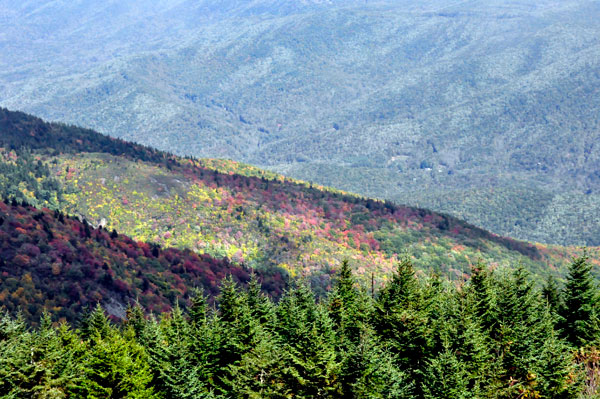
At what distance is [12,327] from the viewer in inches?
1790

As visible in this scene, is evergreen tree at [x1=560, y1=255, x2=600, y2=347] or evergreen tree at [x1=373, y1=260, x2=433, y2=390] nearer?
evergreen tree at [x1=373, y1=260, x2=433, y2=390]

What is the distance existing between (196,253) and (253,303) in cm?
10479

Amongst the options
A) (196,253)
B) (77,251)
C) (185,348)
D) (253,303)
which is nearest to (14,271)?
(77,251)

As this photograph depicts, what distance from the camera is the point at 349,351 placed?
134 ft

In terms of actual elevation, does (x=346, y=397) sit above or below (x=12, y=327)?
below

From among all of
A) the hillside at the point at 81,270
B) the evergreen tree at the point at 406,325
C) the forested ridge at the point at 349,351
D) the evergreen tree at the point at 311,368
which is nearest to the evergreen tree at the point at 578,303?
the forested ridge at the point at 349,351

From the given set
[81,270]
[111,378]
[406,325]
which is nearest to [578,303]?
[406,325]

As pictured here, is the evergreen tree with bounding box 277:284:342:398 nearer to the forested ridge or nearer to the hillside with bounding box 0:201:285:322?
the forested ridge

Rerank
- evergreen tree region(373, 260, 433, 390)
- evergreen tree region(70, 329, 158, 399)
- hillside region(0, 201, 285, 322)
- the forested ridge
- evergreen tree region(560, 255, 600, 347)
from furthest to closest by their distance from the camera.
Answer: hillside region(0, 201, 285, 322) → evergreen tree region(560, 255, 600, 347) → evergreen tree region(373, 260, 433, 390) → evergreen tree region(70, 329, 158, 399) → the forested ridge

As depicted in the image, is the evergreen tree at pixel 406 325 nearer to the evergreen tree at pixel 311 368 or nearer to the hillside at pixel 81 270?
the evergreen tree at pixel 311 368

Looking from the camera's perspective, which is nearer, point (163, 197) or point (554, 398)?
point (554, 398)

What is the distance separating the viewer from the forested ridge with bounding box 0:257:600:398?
3884 centimetres

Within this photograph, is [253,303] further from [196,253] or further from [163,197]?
[163,197]

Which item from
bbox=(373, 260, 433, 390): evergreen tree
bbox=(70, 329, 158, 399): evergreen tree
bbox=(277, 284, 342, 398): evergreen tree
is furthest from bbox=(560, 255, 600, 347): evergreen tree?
bbox=(70, 329, 158, 399): evergreen tree
